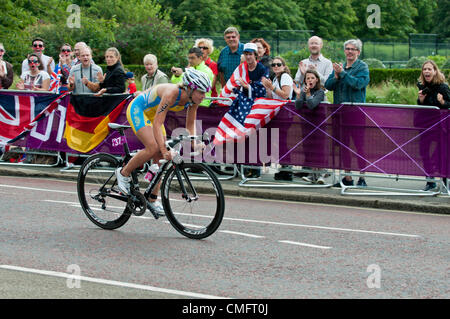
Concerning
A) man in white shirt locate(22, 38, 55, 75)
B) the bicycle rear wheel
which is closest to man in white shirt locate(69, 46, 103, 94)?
man in white shirt locate(22, 38, 55, 75)

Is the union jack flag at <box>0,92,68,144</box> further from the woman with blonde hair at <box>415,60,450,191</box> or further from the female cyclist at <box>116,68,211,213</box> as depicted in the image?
the woman with blonde hair at <box>415,60,450,191</box>

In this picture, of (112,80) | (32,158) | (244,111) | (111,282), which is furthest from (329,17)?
(111,282)

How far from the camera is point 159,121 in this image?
359 inches

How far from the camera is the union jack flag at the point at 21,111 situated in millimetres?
15445

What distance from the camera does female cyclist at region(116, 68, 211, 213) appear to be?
9.02 m

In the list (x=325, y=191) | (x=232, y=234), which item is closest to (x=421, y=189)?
(x=325, y=191)

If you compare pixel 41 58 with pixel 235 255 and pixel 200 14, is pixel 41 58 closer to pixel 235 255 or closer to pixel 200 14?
pixel 235 255

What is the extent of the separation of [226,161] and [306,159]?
4.39 ft

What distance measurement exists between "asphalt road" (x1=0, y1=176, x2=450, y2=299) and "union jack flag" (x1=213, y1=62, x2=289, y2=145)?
→ 1.94 meters

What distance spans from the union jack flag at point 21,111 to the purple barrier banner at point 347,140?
2.04 metres

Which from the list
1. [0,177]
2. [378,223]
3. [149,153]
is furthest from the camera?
[0,177]

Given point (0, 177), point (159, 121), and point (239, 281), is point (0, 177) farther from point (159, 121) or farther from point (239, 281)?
point (239, 281)

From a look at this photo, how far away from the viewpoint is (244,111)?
13594 millimetres

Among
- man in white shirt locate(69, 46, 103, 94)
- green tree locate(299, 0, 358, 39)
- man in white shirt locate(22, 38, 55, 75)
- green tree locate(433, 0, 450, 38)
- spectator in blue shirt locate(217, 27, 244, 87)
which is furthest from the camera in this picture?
green tree locate(433, 0, 450, 38)
